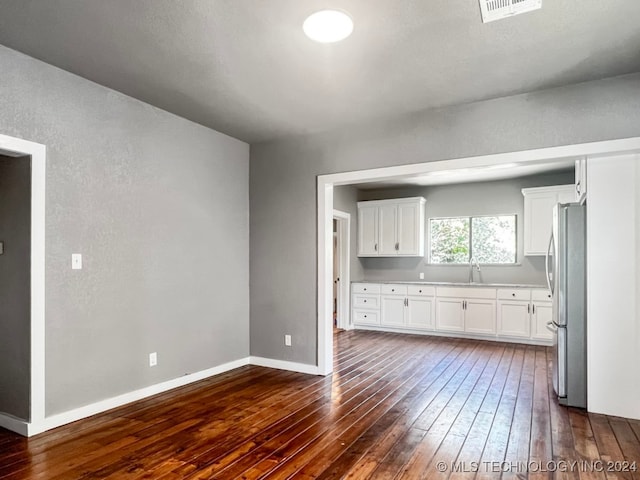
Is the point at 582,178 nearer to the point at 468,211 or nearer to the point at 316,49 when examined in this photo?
the point at 316,49

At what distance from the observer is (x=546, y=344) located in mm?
5777

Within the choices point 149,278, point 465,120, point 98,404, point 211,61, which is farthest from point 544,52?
point 98,404

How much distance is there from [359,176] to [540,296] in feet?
11.6

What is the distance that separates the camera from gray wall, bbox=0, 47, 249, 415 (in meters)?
2.94

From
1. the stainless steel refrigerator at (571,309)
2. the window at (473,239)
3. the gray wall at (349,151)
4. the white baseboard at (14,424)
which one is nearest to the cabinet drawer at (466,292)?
the window at (473,239)

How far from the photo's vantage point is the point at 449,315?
6430mm

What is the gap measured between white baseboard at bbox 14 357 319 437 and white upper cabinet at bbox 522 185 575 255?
4.07 m

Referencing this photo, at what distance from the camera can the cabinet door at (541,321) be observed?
5758mm

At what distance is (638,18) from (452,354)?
4.06 metres

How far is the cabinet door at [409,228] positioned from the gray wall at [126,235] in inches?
136

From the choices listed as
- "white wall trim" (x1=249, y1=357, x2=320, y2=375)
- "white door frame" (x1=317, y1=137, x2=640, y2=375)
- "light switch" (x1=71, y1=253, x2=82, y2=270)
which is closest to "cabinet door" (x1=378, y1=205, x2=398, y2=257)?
"white door frame" (x1=317, y1=137, x2=640, y2=375)

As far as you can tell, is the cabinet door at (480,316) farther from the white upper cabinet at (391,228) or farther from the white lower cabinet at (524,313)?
the white upper cabinet at (391,228)

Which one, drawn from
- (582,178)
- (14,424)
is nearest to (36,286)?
(14,424)

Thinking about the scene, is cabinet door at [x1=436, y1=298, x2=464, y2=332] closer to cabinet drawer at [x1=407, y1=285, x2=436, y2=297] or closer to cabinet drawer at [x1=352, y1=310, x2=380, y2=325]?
cabinet drawer at [x1=407, y1=285, x2=436, y2=297]
